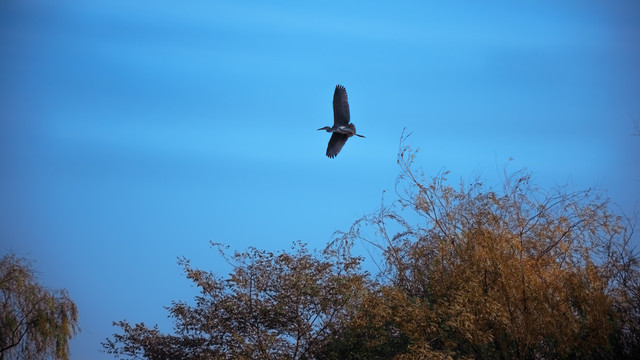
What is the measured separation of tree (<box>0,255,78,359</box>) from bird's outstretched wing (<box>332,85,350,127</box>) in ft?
22.2

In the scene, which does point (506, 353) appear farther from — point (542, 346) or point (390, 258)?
point (390, 258)

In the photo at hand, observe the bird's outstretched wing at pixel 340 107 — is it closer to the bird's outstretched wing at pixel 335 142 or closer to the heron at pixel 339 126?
the heron at pixel 339 126

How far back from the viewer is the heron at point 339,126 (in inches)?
430

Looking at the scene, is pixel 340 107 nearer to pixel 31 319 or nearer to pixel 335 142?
pixel 335 142

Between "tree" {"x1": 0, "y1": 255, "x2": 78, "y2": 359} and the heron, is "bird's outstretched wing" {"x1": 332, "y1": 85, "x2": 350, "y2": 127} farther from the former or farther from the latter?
"tree" {"x1": 0, "y1": 255, "x2": 78, "y2": 359}

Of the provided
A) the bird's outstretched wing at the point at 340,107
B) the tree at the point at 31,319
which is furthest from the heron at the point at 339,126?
the tree at the point at 31,319

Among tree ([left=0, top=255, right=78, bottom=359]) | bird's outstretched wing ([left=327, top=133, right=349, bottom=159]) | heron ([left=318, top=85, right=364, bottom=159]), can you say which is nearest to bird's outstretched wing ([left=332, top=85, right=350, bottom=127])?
heron ([left=318, top=85, right=364, bottom=159])

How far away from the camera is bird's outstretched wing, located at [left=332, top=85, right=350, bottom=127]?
36.1ft

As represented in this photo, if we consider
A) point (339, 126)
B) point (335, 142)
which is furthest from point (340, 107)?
point (335, 142)

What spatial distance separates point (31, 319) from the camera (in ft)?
43.5

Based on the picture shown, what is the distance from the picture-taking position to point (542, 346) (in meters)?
7.95

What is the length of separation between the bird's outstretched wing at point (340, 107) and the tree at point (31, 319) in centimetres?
677

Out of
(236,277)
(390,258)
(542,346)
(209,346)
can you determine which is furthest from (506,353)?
(209,346)

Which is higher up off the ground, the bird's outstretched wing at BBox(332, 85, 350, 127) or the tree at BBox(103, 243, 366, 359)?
the bird's outstretched wing at BBox(332, 85, 350, 127)
